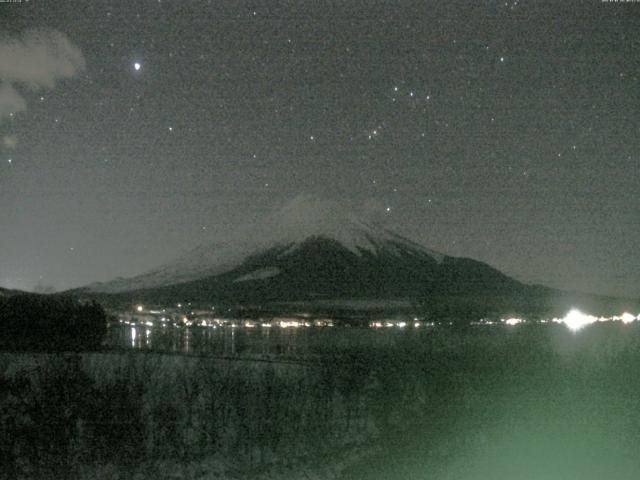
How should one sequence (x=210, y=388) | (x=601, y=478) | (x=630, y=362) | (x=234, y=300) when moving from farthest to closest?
(x=234, y=300) → (x=630, y=362) → (x=210, y=388) → (x=601, y=478)

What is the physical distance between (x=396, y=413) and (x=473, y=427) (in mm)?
2092

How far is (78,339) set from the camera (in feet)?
143

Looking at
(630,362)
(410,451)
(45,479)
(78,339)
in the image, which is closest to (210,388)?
(410,451)

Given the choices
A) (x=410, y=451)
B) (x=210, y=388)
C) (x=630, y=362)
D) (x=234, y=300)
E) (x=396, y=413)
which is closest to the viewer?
(x=410, y=451)

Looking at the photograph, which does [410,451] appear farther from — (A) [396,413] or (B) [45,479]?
(B) [45,479]

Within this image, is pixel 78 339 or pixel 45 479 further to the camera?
pixel 78 339

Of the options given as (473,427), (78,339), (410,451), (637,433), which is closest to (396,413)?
(473,427)

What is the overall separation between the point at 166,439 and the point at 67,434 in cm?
195

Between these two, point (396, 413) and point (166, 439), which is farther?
point (396, 413)

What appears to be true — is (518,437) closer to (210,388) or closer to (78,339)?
(210,388)

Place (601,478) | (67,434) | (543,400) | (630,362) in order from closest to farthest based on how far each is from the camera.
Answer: (601,478)
(67,434)
(543,400)
(630,362)

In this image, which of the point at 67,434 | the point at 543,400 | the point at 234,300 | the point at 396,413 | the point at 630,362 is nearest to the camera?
the point at 67,434

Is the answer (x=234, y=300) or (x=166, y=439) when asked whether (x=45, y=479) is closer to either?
(x=166, y=439)

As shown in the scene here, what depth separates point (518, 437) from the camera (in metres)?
20.6
